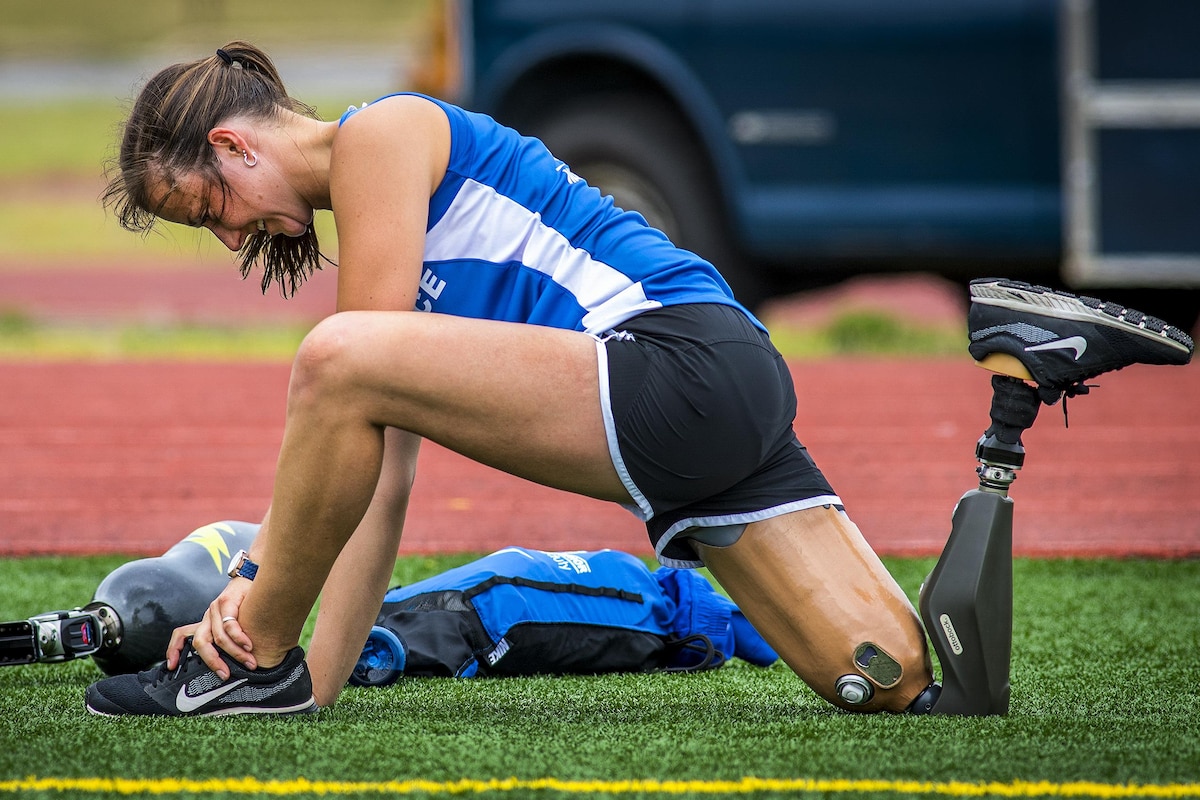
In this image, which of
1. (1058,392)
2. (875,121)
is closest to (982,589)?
(1058,392)

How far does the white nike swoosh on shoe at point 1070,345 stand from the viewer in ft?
8.38

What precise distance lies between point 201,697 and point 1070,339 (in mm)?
1577

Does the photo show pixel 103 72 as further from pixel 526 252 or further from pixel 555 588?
pixel 526 252

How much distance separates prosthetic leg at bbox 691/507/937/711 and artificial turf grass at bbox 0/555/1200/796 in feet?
0.26

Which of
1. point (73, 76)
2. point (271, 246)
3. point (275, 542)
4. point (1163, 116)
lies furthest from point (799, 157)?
point (73, 76)

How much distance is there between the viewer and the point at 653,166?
7324 millimetres

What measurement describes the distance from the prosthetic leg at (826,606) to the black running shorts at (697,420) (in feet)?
0.17

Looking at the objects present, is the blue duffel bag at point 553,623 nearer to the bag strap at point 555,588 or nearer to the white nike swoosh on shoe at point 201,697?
the bag strap at point 555,588

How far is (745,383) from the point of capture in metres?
2.61

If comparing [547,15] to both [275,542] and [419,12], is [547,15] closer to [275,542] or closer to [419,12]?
[275,542]

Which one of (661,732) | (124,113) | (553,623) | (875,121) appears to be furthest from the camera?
(875,121)

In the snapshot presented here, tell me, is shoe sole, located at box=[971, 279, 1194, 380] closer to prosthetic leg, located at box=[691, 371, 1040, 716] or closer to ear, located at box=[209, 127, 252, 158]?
prosthetic leg, located at box=[691, 371, 1040, 716]

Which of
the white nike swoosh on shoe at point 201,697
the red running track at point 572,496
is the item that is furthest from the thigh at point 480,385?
the red running track at point 572,496

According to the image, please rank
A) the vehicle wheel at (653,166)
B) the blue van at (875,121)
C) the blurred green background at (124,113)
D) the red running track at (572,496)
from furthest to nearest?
the blurred green background at (124,113) < the vehicle wheel at (653,166) < the blue van at (875,121) < the red running track at (572,496)
